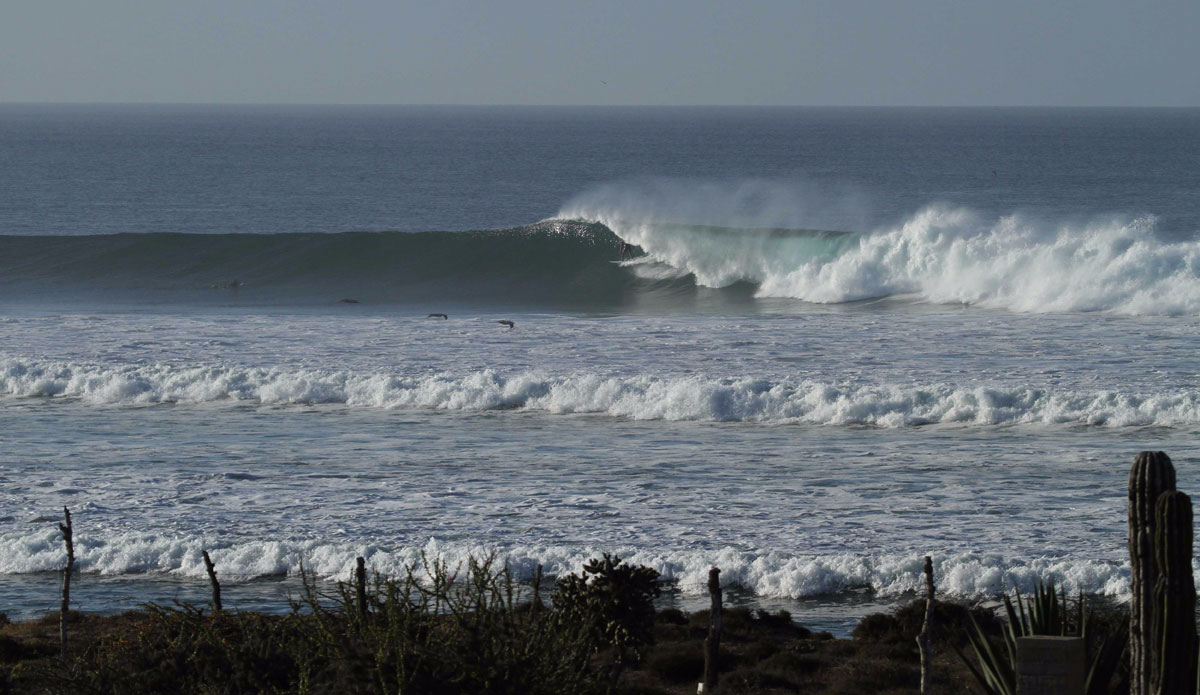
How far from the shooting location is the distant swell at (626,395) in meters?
17.9

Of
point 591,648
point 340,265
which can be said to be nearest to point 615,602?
point 591,648

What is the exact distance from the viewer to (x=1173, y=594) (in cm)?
469

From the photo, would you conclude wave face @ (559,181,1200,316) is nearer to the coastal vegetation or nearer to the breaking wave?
the breaking wave

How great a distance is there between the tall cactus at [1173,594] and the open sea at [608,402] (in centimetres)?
554

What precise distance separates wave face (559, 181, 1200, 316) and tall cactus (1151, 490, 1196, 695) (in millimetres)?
23601

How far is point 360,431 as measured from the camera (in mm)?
18031

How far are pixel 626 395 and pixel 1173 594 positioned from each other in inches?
590

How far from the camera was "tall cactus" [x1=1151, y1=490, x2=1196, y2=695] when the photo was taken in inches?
183

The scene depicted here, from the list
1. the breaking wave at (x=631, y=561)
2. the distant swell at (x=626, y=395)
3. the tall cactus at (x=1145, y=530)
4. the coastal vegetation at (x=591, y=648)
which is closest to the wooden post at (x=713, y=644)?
the coastal vegetation at (x=591, y=648)

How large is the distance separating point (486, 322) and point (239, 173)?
6771 centimetres

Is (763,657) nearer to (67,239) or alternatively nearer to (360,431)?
(360,431)

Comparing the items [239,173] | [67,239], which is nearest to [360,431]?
[67,239]

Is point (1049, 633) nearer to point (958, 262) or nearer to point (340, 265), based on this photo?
point (958, 262)

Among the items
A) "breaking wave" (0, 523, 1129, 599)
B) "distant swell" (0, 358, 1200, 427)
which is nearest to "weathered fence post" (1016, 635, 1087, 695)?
"breaking wave" (0, 523, 1129, 599)
